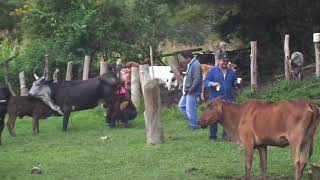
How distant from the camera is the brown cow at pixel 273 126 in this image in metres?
8.84

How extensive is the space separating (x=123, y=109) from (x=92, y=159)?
197 inches

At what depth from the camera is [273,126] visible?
9102 millimetres

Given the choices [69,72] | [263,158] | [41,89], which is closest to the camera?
[263,158]

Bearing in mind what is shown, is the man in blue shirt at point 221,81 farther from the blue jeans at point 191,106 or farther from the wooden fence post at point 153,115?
the blue jeans at point 191,106

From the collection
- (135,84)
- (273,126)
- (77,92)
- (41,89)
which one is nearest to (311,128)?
(273,126)

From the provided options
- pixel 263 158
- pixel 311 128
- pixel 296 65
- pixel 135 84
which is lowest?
pixel 263 158

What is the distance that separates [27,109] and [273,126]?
9242 mm

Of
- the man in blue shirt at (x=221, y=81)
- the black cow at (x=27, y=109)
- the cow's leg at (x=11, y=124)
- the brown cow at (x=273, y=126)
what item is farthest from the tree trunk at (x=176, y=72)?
the brown cow at (x=273, y=126)

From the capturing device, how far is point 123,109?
671 inches

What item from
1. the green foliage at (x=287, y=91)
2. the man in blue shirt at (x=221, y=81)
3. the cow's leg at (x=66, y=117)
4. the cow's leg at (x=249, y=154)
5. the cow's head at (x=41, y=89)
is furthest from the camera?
the green foliage at (x=287, y=91)

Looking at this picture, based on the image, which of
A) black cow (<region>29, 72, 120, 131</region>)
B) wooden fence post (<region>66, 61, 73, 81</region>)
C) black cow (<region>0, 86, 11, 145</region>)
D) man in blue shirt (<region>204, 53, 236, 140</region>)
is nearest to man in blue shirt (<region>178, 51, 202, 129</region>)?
man in blue shirt (<region>204, 53, 236, 140</region>)

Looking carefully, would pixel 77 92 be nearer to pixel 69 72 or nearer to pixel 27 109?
pixel 27 109

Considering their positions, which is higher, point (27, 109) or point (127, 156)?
point (27, 109)

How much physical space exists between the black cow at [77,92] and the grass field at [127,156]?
802 mm
